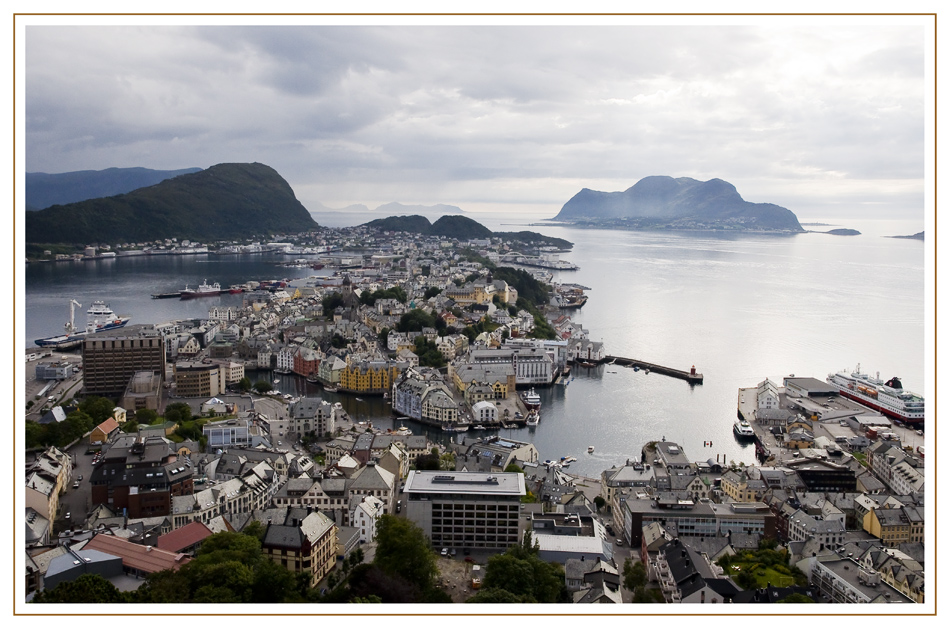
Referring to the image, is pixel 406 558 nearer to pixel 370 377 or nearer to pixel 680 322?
pixel 370 377

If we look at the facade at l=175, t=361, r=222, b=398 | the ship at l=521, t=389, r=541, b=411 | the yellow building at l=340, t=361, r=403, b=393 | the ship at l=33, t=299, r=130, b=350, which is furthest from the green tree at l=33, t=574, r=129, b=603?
the ship at l=33, t=299, r=130, b=350

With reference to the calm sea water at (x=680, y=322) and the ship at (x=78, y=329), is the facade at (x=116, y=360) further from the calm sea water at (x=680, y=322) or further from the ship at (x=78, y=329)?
the ship at (x=78, y=329)

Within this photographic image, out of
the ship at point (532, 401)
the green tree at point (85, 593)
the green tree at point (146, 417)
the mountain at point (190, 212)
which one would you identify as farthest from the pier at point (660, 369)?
the mountain at point (190, 212)

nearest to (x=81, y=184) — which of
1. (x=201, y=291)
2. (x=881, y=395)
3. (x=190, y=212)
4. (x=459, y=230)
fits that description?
(x=190, y=212)

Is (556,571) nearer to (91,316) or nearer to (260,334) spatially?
(260,334)

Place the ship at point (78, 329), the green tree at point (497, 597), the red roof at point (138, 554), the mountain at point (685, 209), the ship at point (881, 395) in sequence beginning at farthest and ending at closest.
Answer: the mountain at point (685, 209) → the ship at point (78, 329) → the ship at point (881, 395) → the red roof at point (138, 554) → the green tree at point (497, 597)
